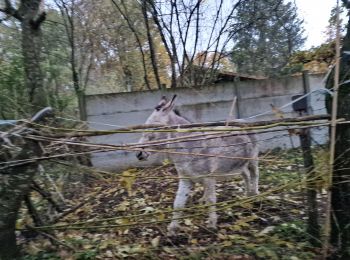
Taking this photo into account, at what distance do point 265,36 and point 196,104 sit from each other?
965 centimetres

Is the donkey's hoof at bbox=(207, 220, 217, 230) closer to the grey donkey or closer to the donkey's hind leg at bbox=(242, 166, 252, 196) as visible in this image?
the grey donkey

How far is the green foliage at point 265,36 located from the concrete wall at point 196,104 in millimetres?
4188

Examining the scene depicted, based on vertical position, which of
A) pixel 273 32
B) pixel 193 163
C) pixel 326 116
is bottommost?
pixel 193 163

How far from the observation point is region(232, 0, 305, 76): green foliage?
13.9m

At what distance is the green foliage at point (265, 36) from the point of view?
45.6 ft

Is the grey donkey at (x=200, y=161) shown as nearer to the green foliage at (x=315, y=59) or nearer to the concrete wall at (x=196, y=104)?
the concrete wall at (x=196, y=104)

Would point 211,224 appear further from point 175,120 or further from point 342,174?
point 342,174

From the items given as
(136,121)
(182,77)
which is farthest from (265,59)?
(136,121)

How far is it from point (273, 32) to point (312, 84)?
7.99 meters

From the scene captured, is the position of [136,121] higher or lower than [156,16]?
lower

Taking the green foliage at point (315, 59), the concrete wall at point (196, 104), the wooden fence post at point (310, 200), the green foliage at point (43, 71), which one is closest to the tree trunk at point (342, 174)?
the wooden fence post at point (310, 200)

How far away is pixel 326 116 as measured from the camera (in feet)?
13.4

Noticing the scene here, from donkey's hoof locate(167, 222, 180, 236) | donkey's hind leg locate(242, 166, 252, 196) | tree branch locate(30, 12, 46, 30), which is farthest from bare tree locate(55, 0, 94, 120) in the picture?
donkey's hoof locate(167, 222, 180, 236)

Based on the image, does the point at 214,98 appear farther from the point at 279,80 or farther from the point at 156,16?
the point at 156,16
